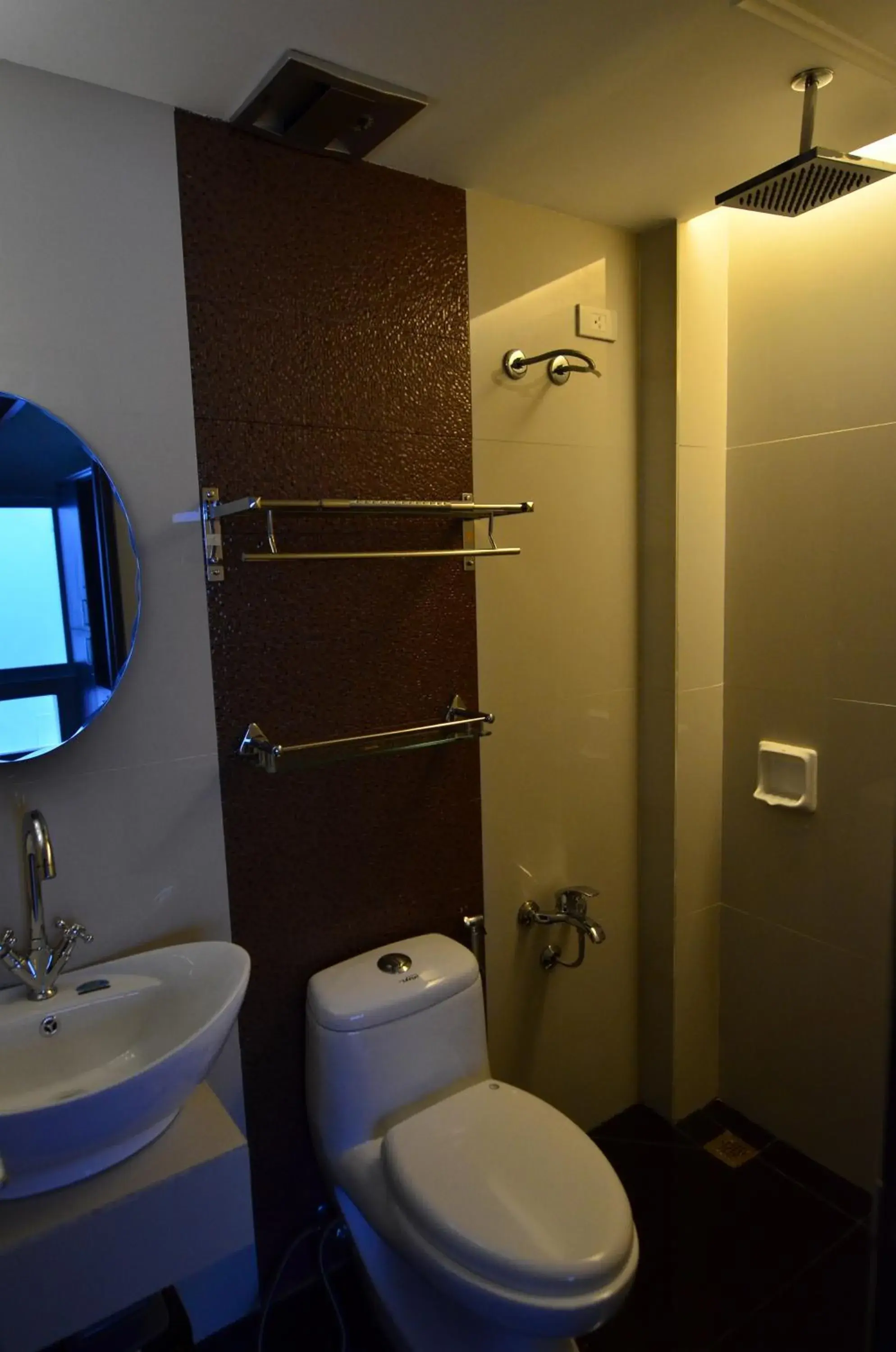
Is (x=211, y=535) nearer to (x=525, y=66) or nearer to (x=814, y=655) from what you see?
(x=525, y=66)

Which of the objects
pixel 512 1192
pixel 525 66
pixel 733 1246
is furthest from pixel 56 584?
pixel 733 1246

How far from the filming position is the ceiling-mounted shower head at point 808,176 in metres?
1.37

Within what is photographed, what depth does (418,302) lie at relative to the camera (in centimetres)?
175

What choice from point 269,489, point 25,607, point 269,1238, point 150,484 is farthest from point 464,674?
point 269,1238

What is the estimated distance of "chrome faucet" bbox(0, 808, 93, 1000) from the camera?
1328mm

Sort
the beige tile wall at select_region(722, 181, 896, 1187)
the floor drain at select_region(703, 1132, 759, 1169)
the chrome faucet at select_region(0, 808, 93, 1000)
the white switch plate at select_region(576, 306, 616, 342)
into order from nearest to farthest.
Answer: the chrome faucet at select_region(0, 808, 93, 1000), the beige tile wall at select_region(722, 181, 896, 1187), the white switch plate at select_region(576, 306, 616, 342), the floor drain at select_region(703, 1132, 759, 1169)

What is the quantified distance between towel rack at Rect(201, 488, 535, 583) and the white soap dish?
89cm

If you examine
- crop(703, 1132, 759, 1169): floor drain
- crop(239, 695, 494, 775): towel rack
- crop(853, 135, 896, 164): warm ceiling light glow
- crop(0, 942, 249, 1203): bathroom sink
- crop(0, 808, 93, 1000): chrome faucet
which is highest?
crop(853, 135, 896, 164): warm ceiling light glow

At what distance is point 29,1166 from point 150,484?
1056mm

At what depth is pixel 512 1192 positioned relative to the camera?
141 centimetres

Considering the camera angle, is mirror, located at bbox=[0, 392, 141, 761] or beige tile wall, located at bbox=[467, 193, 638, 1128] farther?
beige tile wall, located at bbox=[467, 193, 638, 1128]

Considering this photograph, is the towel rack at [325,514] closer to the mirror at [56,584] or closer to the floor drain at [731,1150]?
the mirror at [56,584]

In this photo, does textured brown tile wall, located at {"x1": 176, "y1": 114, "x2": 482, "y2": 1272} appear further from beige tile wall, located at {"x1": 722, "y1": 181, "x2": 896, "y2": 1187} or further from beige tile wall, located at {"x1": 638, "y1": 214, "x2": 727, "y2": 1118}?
beige tile wall, located at {"x1": 722, "y1": 181, "x2": 896, "y2": 1187}

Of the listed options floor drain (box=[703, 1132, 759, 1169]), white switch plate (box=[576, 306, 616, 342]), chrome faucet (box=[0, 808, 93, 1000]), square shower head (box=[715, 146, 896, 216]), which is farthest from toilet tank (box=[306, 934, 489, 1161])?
square shower head (box=[715, 146, 896, 216])
